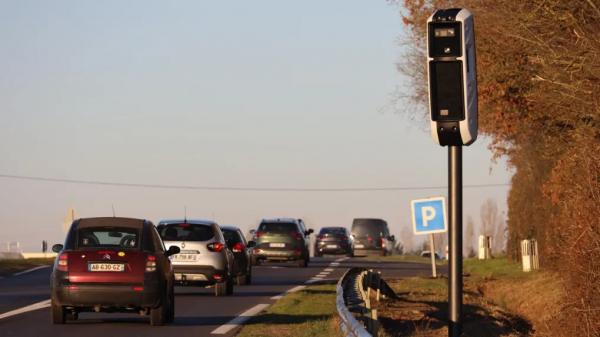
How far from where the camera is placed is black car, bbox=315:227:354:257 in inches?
2657

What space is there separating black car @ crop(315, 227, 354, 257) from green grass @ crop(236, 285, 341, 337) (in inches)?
1495

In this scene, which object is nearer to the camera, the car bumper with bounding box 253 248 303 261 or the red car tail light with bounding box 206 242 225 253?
the red car tail light with bounding box 206 242 225 253

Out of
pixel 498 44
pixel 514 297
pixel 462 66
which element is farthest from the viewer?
pixel 514 297

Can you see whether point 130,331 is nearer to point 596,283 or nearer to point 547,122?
point 596,283

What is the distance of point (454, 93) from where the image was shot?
11.1 metres

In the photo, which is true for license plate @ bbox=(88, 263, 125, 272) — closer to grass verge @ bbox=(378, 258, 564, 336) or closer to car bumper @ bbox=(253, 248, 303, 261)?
grass verge @ bbox=(378, 258, 564, 336)

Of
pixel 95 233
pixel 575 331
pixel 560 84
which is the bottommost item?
pixel 575 331

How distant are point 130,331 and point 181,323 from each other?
5.63 ft

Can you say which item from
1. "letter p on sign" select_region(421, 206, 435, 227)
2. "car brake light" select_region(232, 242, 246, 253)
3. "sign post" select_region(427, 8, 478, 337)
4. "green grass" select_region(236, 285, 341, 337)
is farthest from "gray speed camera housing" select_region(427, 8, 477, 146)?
"letter p on sign" select_region(421, 206, 435, 227)

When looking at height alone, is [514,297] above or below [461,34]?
Result: below

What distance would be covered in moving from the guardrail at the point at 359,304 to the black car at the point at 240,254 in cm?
259

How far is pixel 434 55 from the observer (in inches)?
438

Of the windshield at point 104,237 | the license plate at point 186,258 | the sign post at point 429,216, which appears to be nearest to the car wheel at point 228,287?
the license plate at point 186,258

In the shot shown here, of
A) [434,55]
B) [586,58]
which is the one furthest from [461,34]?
[586,58]
